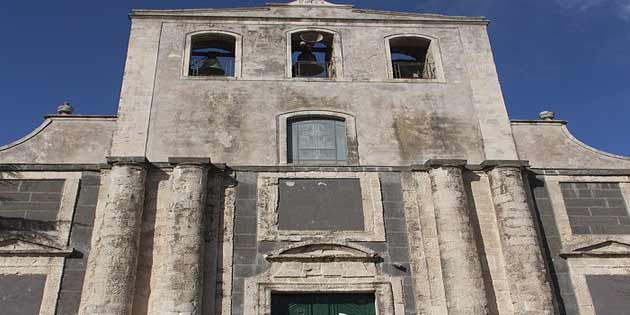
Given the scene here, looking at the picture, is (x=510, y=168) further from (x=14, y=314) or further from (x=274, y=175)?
(x=14, y=314)

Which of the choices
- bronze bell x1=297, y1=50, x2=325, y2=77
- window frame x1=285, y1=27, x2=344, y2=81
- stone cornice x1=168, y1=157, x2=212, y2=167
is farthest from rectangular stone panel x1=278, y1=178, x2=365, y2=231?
bronze bell x1=297, y1=50, x2=325, y2=77

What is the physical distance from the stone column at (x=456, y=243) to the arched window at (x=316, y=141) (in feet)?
7.45

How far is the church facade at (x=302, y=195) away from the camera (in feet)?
38.1

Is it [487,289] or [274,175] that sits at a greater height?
[274,175]

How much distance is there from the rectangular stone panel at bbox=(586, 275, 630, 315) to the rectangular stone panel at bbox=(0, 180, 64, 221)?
11418 millimetres

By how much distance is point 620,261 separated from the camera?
1245 centimetres

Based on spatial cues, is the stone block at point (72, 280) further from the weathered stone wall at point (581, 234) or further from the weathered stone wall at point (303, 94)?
the weathered stone wall at point (581, 234)

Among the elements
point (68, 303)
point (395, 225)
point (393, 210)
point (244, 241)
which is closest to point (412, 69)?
point (393, 210)

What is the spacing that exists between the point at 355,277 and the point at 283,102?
4763mm

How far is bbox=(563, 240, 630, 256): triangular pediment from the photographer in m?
12.4

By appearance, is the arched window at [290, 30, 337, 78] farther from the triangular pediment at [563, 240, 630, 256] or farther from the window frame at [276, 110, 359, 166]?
the triangular pediment at [563, 240, 630, 256]

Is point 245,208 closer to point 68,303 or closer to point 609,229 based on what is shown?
point 68,303

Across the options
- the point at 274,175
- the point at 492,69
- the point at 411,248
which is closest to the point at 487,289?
the point at 411,248

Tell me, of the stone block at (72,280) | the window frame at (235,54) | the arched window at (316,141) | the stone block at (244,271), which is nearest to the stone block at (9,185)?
the stone block at (72,280)
